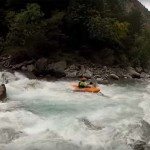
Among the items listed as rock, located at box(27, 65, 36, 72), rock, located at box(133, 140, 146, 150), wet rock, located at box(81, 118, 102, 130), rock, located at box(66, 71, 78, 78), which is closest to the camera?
Result: rock, located at box(133, 140, 146, 150)

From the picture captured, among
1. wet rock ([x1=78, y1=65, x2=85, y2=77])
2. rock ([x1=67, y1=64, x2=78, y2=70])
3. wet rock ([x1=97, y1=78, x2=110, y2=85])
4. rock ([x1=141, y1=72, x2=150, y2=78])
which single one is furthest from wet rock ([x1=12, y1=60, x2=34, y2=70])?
rock ([x1=141, y1=72, x2=150, y2=78])

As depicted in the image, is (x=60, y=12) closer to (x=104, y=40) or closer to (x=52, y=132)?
(x=104, y=40)

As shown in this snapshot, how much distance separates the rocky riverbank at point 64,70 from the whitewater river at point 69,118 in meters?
4.15

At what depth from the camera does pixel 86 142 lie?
1383 cm

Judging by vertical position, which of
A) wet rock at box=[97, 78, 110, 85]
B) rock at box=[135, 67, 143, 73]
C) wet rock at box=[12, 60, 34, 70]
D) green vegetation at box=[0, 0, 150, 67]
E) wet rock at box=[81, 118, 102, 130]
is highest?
green vegetation at box=[0, 0, 150, 67]

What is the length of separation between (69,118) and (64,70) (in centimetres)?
1334

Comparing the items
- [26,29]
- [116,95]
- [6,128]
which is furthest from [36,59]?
[6,128]

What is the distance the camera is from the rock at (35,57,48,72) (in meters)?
29.6

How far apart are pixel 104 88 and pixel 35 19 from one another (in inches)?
392

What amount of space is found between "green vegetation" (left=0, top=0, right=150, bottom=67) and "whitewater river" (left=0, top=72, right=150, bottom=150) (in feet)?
25.1

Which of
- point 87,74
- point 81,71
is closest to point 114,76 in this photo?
point 87,74

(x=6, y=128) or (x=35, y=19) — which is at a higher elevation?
(x=35, y=19)

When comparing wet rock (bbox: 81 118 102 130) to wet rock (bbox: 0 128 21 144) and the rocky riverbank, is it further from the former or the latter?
the rocky riverbank

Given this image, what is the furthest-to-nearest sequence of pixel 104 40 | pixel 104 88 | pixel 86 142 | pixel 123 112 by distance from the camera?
pixel 104 40, pixel 104 88, pixel 123 112, pixel 86 142
